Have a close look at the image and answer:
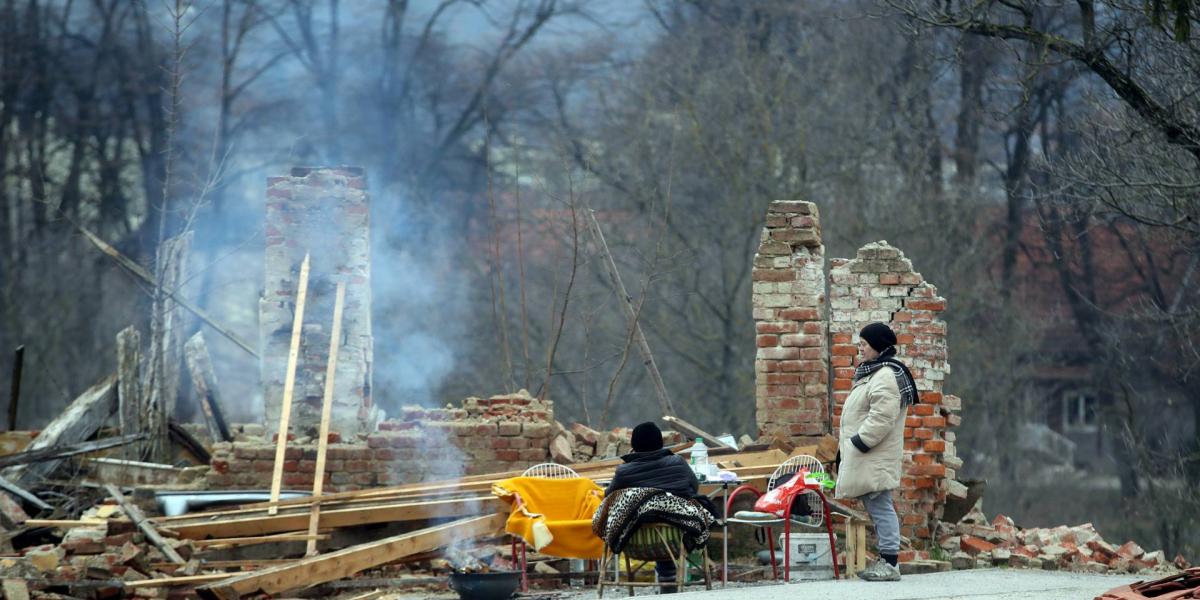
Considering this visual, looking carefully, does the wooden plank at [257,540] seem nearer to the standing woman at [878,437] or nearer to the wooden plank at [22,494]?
the wooden plank at [22,494]

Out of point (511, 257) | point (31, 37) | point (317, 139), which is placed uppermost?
point (31, 37)

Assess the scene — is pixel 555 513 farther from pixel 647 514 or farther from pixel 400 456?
pixel 400 456

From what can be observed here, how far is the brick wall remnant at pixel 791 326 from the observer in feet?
40.9

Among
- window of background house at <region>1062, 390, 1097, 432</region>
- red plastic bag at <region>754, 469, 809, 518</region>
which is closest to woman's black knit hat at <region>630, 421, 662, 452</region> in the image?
red plastic bag at <region>754, 469, 809, 518</region>

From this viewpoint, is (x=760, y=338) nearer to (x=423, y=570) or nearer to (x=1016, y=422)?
(x=423, y=570)

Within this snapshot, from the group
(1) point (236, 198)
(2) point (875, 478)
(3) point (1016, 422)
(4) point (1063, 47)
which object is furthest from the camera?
(1) point (236, 198)

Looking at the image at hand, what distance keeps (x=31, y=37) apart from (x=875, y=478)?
84.0 ft

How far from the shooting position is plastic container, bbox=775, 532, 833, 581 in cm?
1070

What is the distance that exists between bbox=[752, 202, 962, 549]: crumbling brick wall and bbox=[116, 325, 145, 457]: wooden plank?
5694 mm

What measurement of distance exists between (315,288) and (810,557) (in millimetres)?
5018

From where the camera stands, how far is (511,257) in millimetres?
31250

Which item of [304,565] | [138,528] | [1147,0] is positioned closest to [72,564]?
[138,528]

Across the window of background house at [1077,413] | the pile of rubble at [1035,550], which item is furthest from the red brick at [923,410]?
the window of background house at [1077,413]

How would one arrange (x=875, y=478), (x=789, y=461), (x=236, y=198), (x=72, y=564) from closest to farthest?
(x=875, y=478)
(x=72, y=564)
(x=789, y=461)
(x=236, y=198)
